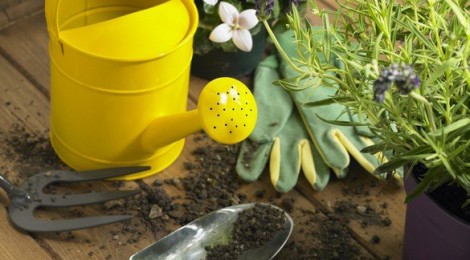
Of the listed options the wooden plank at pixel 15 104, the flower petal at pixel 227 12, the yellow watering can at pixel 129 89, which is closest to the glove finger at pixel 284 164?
the yellow watering can at pixel 129 89

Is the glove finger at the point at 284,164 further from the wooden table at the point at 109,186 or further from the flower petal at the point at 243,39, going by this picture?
the flower petal at the point at 243,39

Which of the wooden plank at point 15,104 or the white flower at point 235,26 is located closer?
the white flower at point 235,26

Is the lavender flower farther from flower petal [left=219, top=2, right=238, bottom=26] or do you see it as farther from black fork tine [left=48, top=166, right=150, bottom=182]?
black fork tine [left=48, top=166, right=150, bottom=182]

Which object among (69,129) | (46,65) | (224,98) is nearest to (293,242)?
(224,98)

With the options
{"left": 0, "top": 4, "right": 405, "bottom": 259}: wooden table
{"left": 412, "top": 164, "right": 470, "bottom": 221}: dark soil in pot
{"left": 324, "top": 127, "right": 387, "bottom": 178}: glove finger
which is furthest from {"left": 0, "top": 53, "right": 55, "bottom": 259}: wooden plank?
{"left": 412, "top": 164, "right": 470, "bottom": 221}: dark soil in pot

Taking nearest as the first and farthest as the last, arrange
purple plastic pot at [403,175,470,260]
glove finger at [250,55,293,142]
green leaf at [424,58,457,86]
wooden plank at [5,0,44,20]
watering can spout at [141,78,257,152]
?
green leaf at [424,58,457,86]
purple plastic pot at [403,175,470,260]
watering can spout at [141,78,257,152]
glove finger at [250,55,293,142]
wooden plank at [5,0,44,20]

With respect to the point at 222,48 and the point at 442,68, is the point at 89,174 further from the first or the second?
the point at 442,68
